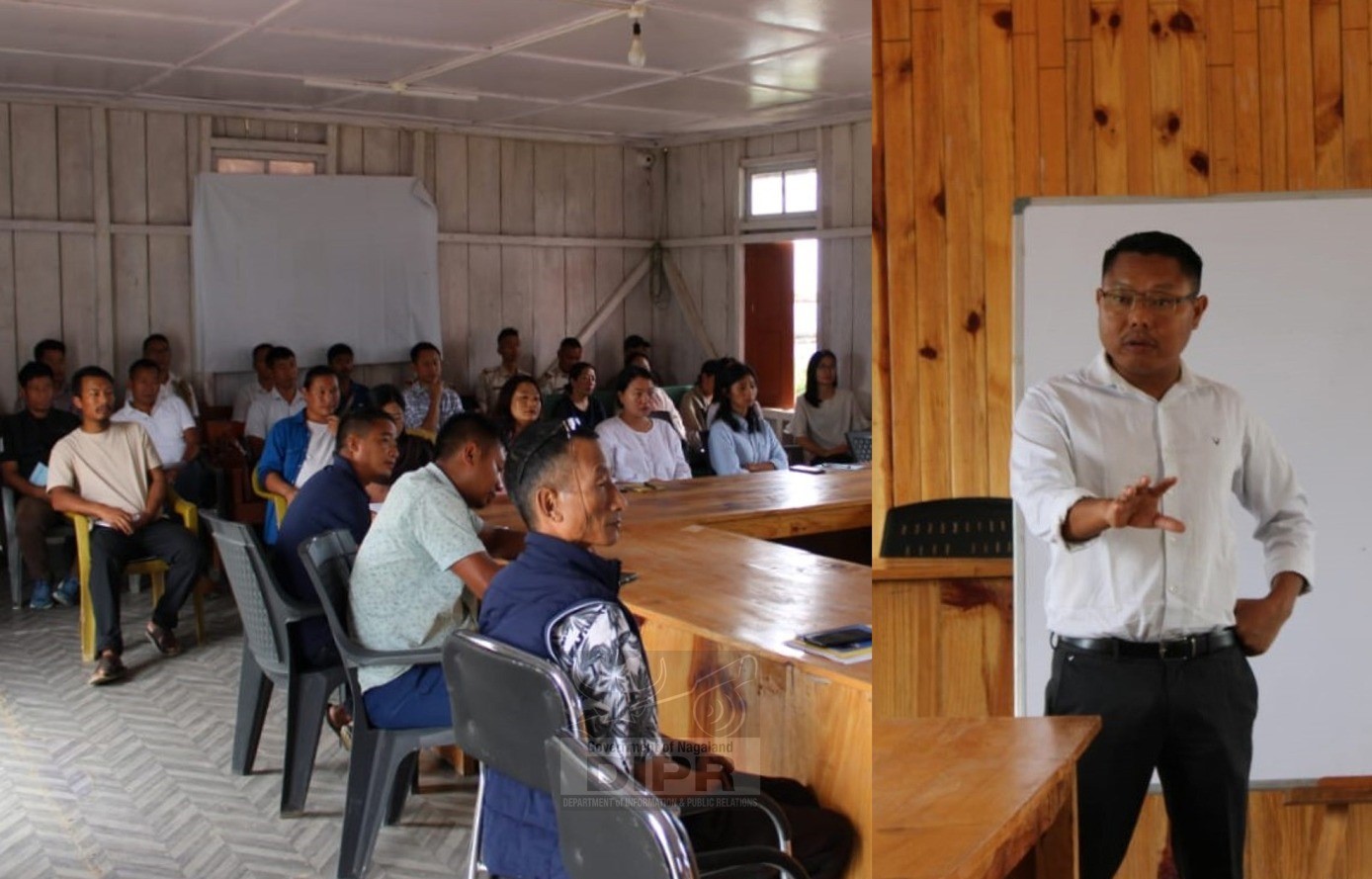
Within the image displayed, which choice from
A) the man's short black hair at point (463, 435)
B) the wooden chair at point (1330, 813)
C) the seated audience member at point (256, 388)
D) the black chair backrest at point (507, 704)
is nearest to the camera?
the wooden chair at point (1330, 813)

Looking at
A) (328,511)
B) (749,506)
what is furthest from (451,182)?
(328,511)

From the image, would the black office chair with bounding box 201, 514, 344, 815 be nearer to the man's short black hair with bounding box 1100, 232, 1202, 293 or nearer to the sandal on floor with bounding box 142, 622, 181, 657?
the sandal on floor with bounding box 142, 622, 181, 657

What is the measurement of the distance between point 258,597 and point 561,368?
225 inches

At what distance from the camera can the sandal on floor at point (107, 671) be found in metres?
4.98

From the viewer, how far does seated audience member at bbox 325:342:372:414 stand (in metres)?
7.82

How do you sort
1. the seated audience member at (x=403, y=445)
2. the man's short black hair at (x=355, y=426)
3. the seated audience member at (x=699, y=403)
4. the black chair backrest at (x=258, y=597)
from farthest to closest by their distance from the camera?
1. the seated audience member at (x=699, y=403)
2. the seated audience member at (x=403, y=445)
3. the man's short black hair at (x=355, y=426)
4. the black chair backrest at (x=258, y=597)

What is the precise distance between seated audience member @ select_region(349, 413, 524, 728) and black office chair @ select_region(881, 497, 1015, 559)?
1.67 meters

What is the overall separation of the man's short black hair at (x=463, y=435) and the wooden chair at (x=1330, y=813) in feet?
6.89

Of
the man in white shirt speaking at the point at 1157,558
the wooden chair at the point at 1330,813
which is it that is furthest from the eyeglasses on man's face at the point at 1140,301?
the wooden chair at the point at 1330,813

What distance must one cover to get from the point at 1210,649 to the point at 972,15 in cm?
89

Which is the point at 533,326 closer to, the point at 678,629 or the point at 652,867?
the point at 678,629

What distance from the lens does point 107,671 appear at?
16.4 ft

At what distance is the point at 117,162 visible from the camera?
795cm

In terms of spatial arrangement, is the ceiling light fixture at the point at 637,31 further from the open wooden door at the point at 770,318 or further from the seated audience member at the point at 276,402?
the open wooden door at the point at 770,318
